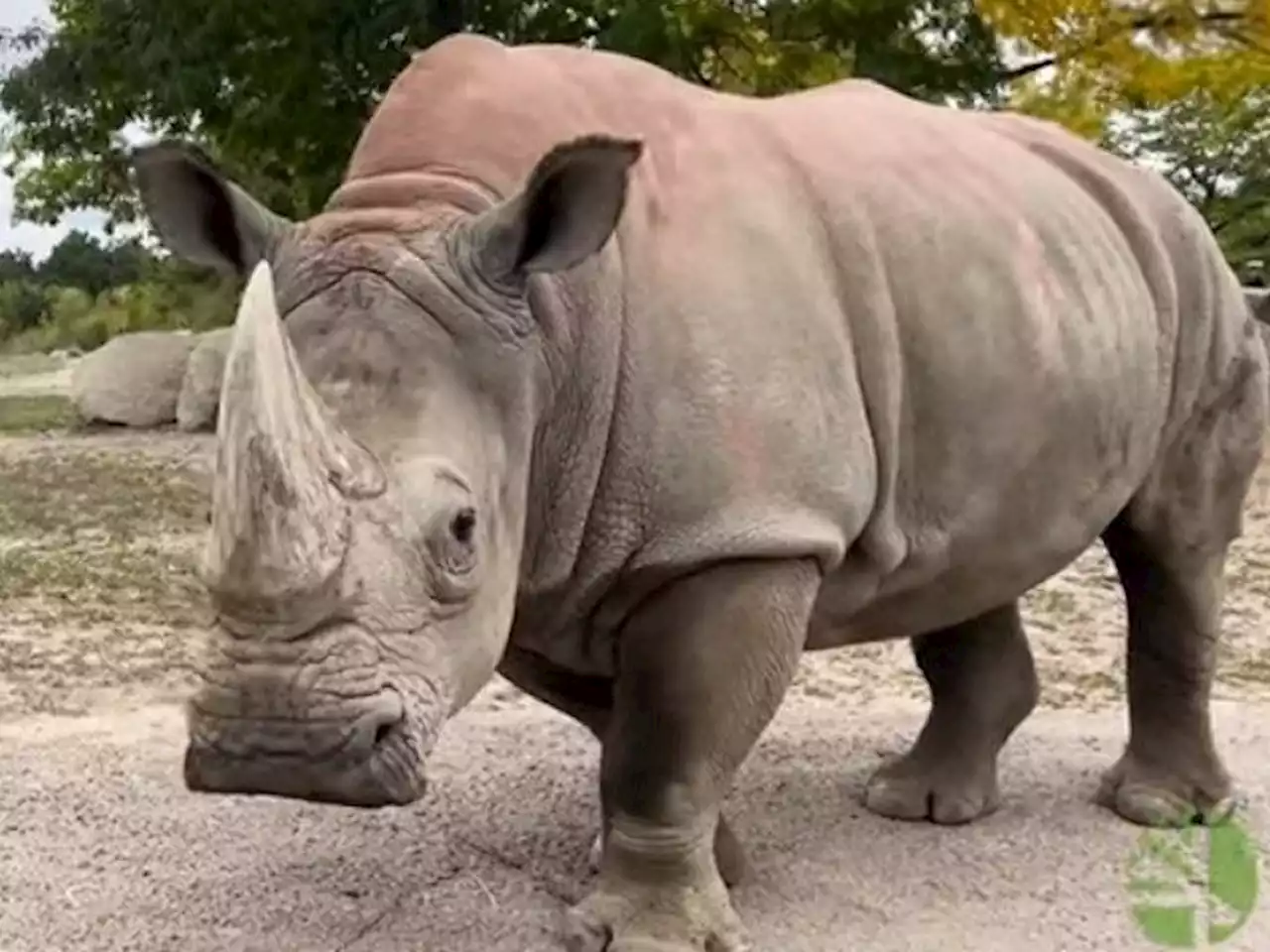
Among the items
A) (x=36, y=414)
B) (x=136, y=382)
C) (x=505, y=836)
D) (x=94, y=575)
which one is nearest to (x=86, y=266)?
(x=36, y=414)

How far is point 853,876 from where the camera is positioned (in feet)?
12.2

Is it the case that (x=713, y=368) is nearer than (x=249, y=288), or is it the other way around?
(x=249, y=288)

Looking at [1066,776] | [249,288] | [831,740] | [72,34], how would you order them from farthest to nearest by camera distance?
[72,34]
[831,740]
[1066,776]
[249,288]

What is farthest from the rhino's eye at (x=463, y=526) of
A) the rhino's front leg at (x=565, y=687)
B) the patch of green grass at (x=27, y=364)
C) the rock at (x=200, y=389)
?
the patch of green grass at (x=27, y=364)

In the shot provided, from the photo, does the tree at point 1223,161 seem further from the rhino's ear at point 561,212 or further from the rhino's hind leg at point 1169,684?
the rhino's ear at point 561,212

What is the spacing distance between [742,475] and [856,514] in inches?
10.0

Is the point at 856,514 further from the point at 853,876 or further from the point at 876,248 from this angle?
the point at 853,876

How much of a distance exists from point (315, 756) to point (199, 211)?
2.81 ft

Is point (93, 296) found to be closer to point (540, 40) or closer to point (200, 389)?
point (200, 389)

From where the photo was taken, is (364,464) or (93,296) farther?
(93,296)

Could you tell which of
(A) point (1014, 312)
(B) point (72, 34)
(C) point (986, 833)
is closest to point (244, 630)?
(A) point (1014, 312)

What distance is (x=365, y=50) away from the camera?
11.2m

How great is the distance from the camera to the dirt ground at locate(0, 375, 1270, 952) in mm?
3457

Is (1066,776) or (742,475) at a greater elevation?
(742,475)
